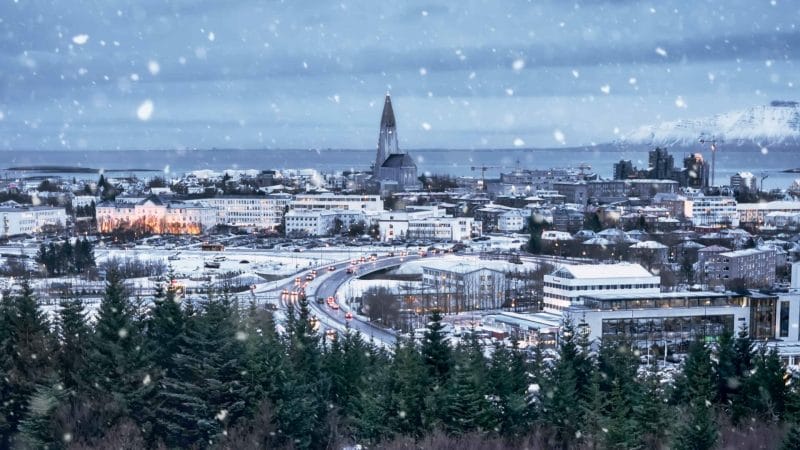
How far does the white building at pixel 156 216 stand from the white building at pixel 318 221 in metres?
2.85

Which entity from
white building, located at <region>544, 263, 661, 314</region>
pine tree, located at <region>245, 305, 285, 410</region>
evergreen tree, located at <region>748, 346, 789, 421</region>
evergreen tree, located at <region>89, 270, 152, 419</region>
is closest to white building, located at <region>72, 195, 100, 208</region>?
white building, located at <region>544, 263, 661, 314</region>

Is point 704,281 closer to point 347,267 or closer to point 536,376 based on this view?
point 347,267

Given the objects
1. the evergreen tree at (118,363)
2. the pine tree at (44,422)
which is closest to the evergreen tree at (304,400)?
the evergreen tree at (118,363)

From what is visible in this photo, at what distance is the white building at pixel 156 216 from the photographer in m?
28.7

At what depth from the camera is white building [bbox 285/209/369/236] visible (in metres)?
28.4

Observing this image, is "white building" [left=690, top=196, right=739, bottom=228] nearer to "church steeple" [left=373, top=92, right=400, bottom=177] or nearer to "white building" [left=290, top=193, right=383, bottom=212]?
"white building" [left=290, top=193, right=383, bottom=212]

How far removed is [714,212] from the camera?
31500mm

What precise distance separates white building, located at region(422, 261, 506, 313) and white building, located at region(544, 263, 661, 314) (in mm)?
1224

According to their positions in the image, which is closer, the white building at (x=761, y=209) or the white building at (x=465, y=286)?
the white building at (x=465, y=286)

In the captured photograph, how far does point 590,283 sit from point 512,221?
15.1 m

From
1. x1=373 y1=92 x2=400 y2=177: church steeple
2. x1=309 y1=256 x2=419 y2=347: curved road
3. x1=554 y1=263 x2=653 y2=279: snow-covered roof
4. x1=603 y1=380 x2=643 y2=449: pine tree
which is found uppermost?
x1=373 y1=92 x2=400 y2=177: church steeple

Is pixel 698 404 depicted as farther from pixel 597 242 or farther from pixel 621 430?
pixel 597 242

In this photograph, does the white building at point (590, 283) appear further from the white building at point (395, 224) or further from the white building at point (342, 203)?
the white building at point (342, 203)

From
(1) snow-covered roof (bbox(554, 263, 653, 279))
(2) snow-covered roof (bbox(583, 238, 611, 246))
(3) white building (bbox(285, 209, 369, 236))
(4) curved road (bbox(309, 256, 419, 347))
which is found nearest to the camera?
(4) curved road (bbox(309, 256, 419, 347))
